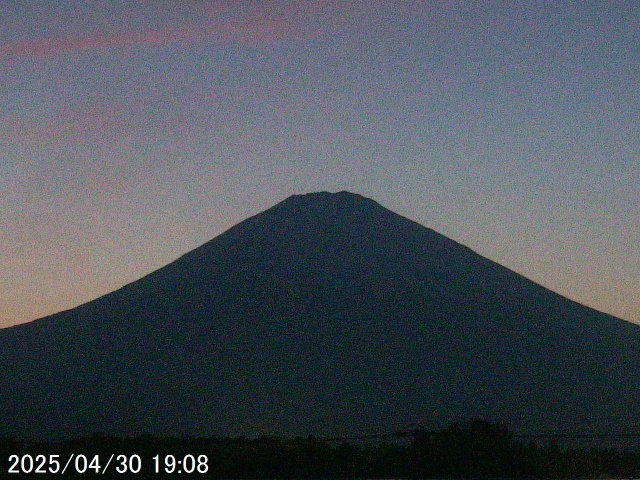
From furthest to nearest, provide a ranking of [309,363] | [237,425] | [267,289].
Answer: [267,289] → [309,363] → [237,425]

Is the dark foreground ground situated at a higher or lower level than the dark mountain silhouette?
lower

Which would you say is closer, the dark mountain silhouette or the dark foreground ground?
the dark foreground ground

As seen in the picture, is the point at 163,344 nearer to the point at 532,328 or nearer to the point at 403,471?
the point at 532,328

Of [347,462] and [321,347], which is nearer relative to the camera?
[347,462]

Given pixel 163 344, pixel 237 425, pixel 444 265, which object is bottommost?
pixel 237 425

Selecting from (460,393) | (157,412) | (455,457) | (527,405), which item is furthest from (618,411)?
(455,457)

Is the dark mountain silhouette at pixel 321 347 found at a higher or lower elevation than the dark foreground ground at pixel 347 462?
higher

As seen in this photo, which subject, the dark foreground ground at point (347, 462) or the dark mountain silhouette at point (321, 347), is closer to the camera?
the dark foreground ground at point (347, 462)

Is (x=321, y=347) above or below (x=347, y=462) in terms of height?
above
